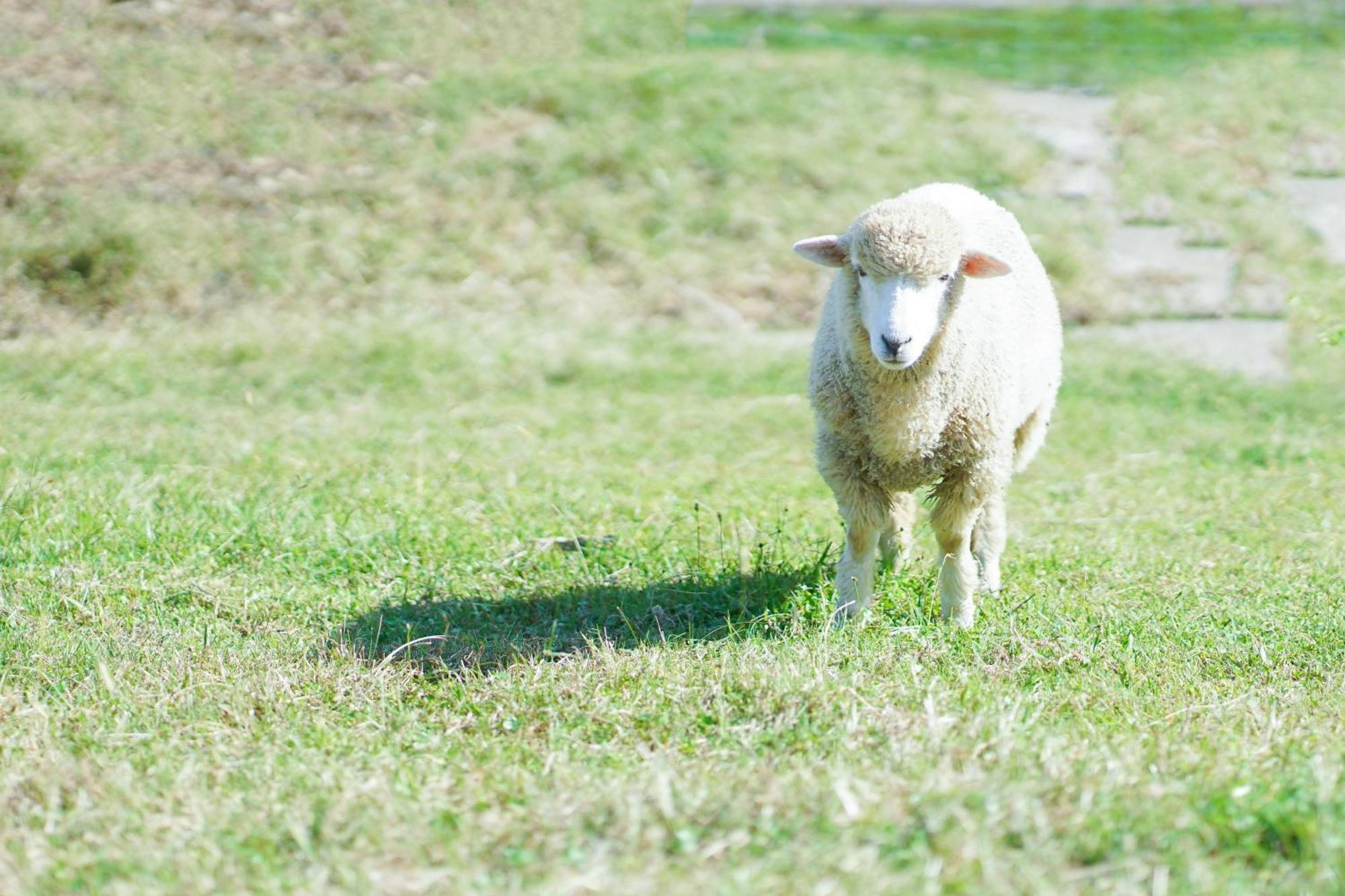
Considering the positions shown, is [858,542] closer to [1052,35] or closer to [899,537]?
[899,537]

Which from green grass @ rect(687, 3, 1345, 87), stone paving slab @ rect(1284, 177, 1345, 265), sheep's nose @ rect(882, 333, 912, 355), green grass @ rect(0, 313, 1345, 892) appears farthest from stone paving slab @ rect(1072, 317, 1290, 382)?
sheep's nose @ rect(882, 333, 912, 355)

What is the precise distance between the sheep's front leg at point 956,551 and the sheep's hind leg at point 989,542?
0.42 meters

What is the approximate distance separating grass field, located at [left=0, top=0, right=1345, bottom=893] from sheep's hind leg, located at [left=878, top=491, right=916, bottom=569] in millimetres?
126

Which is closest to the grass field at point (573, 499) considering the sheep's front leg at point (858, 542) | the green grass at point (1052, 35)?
the sheep's front leg at point (858, 542)

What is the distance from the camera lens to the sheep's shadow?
4.09m

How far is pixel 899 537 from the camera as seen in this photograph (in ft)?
15.6

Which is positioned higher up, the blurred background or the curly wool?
the curly wool

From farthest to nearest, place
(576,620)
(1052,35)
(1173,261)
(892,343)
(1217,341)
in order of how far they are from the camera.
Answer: (1052,35) < (1173,261) < (1217,341) < (576,620) < (892,343)

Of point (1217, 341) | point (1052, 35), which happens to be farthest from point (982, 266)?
point (1052, 35)

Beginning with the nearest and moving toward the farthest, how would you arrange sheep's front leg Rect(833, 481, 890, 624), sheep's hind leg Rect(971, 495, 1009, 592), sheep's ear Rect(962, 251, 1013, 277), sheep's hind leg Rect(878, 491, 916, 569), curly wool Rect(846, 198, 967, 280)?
1. curly wool Rect(846, 198, 967, 280)
2. sheep's ear Rect(962, 251, 1013, 277)
3. sheep's front leg Rect(833, 481, 890, 624)
4. sheep's hind leg Rect(878, 491, 916, 569)
5. sheep's hind leg Rect(971, 495, 1009, 592)

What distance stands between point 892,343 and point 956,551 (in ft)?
2.92

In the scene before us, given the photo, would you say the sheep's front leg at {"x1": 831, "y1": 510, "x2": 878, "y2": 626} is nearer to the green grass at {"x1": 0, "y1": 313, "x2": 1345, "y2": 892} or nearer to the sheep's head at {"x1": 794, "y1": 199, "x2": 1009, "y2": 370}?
the green grass at {"x1": 0, "y1": 313, "x2": 1345, "y2": 892}

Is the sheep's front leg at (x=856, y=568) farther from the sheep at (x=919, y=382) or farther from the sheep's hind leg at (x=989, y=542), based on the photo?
the sheep's hind leg at (x=989, y=542)

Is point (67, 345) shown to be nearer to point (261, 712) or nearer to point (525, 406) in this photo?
point (525, 406)
